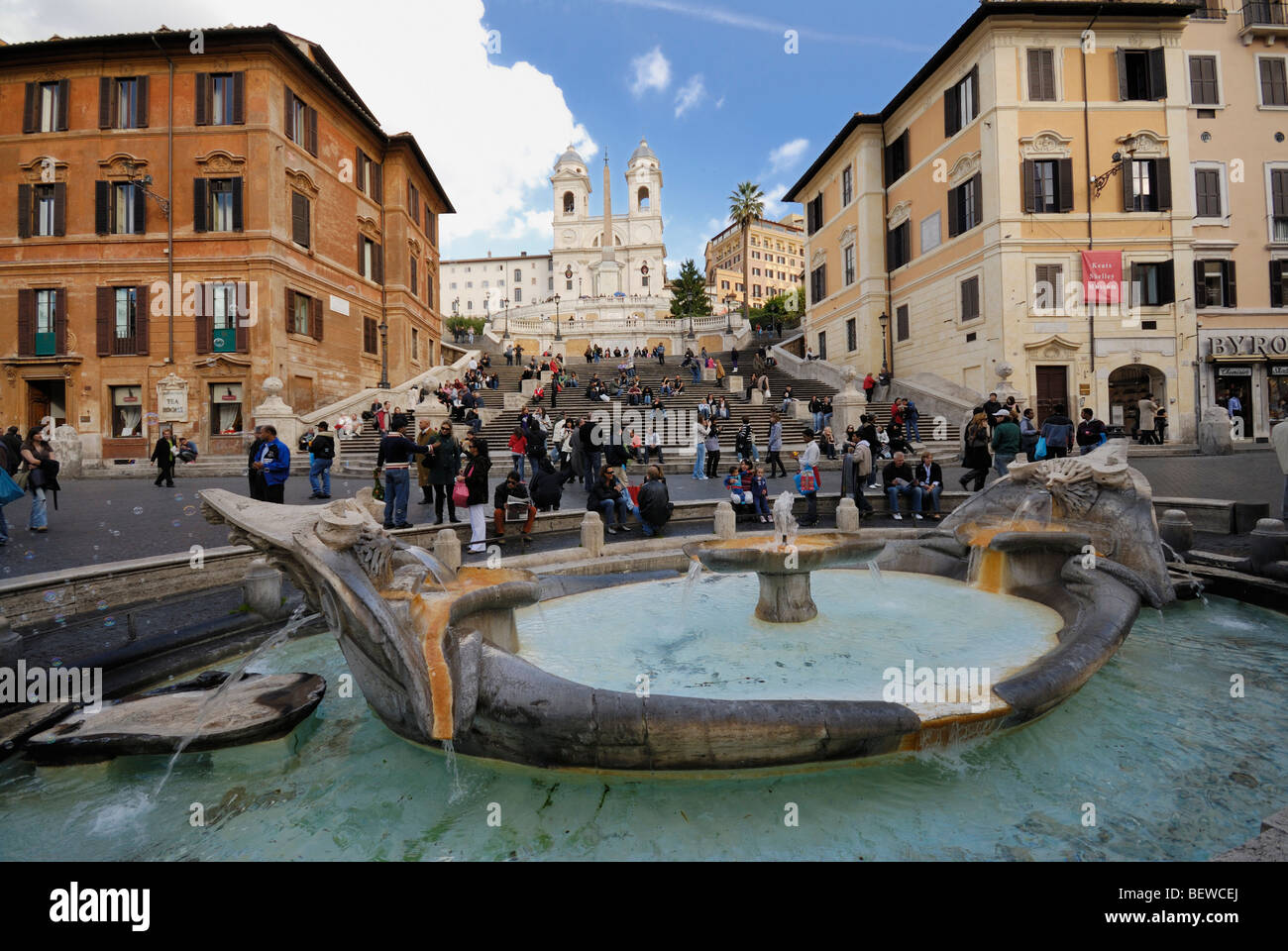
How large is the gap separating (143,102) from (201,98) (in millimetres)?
2509

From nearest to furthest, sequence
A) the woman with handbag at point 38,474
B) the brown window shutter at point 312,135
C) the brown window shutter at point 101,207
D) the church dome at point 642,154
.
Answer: the woman with handbag at point 38,474, the brown window shutter at point 101,207, the brown window shutter at point 312,135, the church dome at point 642,154

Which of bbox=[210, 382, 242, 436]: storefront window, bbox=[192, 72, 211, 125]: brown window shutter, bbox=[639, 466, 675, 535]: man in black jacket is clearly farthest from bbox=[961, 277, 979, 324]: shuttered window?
bbox=[192, 72, 211, 125]: brown window shutter

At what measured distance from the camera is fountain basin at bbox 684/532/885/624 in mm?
5066

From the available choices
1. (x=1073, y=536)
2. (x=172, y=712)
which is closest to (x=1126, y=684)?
(x=1073, y=536)

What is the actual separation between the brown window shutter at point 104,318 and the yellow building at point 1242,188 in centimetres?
4273

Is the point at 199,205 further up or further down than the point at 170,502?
further up

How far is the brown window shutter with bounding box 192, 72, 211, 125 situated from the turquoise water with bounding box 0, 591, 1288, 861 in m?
30.8

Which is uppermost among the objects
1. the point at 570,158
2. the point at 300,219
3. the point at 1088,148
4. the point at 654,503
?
the point at 570,158

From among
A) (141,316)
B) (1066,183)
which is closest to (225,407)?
(141,316)

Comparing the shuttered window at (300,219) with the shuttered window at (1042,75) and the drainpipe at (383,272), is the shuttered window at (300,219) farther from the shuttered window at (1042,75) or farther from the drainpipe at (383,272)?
the shuttered window at (1042,75)

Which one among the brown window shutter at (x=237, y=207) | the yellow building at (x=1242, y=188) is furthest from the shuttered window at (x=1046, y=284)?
the brown window shutter at (x=237, y=207)

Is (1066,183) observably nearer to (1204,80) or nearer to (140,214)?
(1204,80)

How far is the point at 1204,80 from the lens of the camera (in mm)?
25625

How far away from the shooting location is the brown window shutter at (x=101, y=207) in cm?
2522
